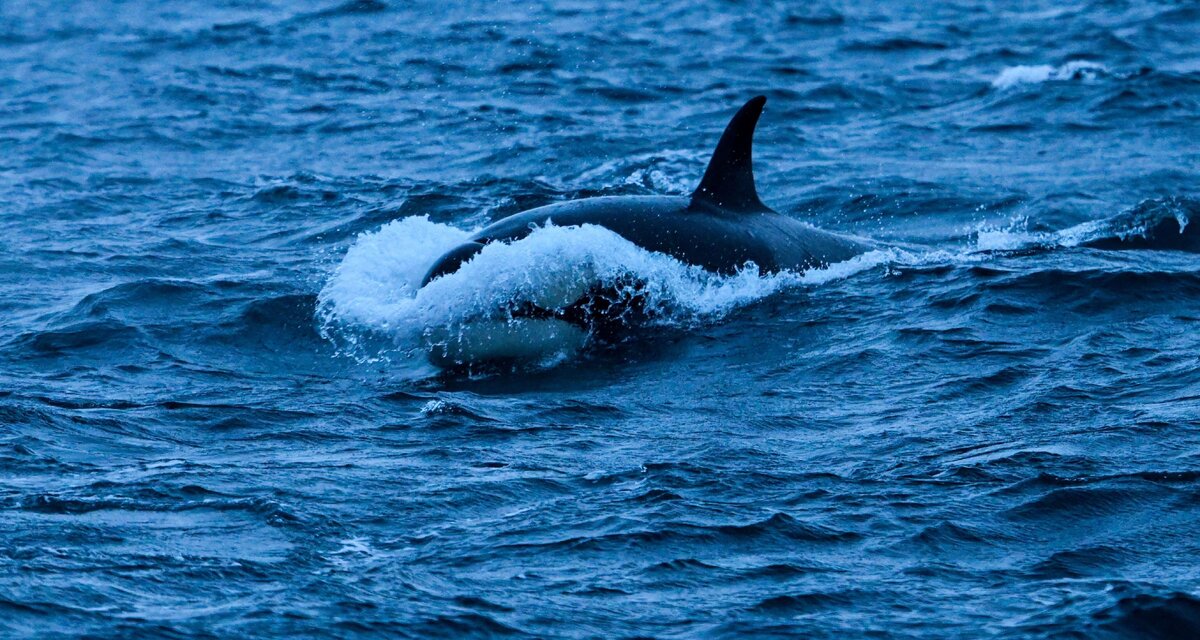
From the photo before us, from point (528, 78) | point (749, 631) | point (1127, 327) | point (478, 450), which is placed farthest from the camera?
point (528, 78)

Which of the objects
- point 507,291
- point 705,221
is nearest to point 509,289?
point 507,291

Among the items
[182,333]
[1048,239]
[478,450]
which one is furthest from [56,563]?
[1048,239]

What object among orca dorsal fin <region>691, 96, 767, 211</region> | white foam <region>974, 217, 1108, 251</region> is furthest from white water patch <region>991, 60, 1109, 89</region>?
orca dorsal fin <region>691, 96, 767, 211</region>

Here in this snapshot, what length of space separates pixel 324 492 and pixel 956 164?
1475 centimetres

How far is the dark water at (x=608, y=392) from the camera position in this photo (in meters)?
7.86

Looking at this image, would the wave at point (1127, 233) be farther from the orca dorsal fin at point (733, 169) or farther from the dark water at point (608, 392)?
the orca dorsal fin at point (733, 169)

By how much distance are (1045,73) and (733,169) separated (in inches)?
618

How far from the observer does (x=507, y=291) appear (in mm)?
12680

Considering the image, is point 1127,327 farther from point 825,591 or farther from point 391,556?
point 391,556

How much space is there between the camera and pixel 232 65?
98.3 feet

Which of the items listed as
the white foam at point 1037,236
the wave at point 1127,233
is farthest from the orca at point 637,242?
the wave at point 1127,233

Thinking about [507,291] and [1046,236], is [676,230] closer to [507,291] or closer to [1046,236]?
[507,291]

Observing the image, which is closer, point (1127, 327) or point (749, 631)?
point (749, 631)

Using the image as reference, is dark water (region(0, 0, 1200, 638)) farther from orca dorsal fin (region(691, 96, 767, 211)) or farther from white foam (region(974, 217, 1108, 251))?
orca dorsal fin (region(691, 96, 767, 211))
